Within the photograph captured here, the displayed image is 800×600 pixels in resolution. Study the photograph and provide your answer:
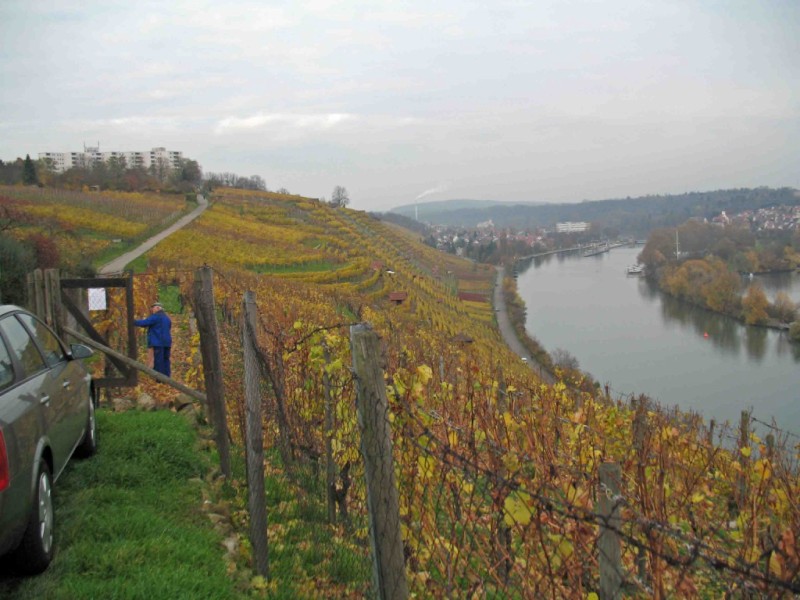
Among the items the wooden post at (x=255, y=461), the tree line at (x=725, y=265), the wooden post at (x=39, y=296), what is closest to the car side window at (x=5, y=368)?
the wooden post at (x=255, y=461)

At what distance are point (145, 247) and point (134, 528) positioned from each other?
108 ft

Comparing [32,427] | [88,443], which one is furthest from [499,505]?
[88,443]

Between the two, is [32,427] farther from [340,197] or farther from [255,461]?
[340,197]

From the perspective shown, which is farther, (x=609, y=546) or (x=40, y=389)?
(x=40, y=389)

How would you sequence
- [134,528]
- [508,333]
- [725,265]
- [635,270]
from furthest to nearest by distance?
1. [635,270]
2. [725,265]
3. [508,333]
4. [134,528]

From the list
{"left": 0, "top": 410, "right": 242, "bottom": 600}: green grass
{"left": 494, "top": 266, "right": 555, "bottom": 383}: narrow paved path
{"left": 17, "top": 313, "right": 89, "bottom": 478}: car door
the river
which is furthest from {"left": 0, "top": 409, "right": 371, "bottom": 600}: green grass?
{"left": 494, "top": 266, "right": 555, "bottom": 383}: narrow paved path

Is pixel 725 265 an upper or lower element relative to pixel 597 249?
lower

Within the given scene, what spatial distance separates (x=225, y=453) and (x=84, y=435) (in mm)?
1124

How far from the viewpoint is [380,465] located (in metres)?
2.65

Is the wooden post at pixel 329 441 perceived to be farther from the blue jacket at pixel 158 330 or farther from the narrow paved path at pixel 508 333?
the narrow paved path at pixel 508 333

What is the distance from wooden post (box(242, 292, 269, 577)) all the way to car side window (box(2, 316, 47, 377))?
1.35m

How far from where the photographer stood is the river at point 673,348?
34.8 metres

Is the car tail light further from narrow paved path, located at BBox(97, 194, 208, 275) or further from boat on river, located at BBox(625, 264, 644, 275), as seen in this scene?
boat on river, located at BBox(625, 264, 644, 275)

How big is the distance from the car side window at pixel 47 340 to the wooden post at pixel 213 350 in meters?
1.08
